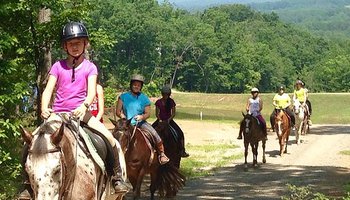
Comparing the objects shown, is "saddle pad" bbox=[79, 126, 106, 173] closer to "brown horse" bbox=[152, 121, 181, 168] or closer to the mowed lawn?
"brown horse" bbox=[152, 121, 181, 168]

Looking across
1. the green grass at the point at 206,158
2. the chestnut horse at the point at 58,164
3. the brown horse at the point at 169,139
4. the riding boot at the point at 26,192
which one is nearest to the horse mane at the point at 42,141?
the chestnut horse at the point at 58,164

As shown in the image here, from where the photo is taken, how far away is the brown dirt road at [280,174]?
14797mm

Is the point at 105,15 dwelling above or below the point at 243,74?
above

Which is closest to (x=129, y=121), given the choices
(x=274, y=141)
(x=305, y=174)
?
(x=305, y=174)

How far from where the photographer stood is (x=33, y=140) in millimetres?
5152

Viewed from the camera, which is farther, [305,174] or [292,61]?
[292,61]

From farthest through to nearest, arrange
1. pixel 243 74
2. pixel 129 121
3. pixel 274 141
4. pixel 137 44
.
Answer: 1. pixel 243 74
2. pixel 137 44
3. pixel 274 141
4. pixel 129 121

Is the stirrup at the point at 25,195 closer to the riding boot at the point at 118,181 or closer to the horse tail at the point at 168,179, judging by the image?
the riding boot at the point at 118,181

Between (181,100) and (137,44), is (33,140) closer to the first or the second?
(181,100)

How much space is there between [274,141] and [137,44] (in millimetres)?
77594

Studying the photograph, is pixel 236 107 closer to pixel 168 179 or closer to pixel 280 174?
pixel 280 174

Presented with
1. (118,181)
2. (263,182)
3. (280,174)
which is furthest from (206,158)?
(118,181)

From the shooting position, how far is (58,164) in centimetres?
513

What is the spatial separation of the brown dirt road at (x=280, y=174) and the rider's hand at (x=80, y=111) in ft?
26.2
